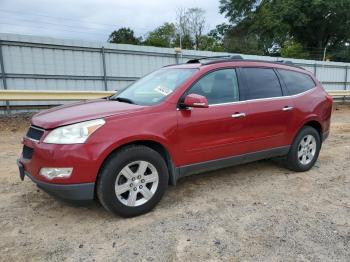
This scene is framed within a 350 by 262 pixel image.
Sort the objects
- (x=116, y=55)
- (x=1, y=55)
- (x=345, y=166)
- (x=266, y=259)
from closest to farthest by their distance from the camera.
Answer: (x=266, y=259)
(x=345, y=166)
(x=1, y=55)
(x=116, y=55)

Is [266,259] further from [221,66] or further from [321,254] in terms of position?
[221,66]

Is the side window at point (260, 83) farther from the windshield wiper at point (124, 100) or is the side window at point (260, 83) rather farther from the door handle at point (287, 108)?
the windshield wiper at point (124, 100)

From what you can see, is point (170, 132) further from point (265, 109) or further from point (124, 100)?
point (265, 109)

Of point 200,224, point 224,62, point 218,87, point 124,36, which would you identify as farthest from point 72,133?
point 124,36

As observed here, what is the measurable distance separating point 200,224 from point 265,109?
1969 mm

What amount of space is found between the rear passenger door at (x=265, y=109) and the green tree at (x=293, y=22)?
3288cm

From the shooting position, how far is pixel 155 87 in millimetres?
4070

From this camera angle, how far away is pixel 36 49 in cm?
998

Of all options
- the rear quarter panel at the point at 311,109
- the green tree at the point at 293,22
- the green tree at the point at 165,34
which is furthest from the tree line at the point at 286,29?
the rear quarter panel at the point at 311,109

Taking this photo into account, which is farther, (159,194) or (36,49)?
(36,49)

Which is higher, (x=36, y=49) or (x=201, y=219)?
(x=36, y=49)

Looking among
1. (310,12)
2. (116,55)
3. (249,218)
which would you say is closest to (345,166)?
(249,218)

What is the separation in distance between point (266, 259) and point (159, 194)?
1.33 meters

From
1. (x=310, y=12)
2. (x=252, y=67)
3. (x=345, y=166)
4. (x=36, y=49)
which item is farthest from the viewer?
(x=310, y=12)
